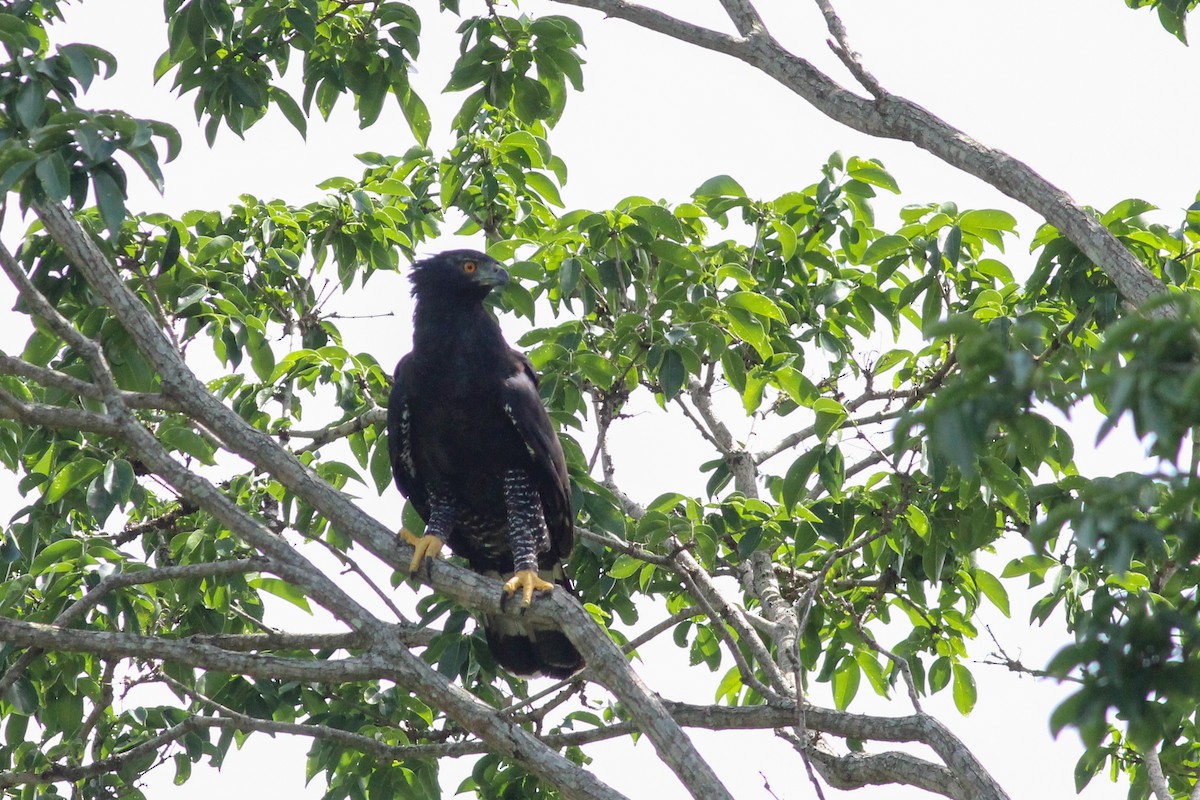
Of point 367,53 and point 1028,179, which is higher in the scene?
point 367,53

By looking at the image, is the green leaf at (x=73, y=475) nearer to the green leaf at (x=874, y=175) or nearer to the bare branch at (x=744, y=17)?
the bare branch at (x=744, y=17)

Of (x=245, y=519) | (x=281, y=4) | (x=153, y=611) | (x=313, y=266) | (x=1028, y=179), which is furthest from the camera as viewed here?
(x=313, y=266)

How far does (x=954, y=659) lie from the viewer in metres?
6.61

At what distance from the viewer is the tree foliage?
191 inches

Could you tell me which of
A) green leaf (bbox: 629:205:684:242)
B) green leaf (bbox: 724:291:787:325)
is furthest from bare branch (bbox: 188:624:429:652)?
green leaf (bbox: 629:205:684:242)

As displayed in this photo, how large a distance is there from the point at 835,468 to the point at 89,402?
3.37 m

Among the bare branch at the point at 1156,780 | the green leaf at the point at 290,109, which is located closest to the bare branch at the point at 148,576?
the green leaf at the point at 290,109

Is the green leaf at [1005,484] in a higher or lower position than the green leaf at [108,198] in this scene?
lower

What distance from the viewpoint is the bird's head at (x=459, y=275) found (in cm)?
663

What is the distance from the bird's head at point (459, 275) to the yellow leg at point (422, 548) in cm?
137

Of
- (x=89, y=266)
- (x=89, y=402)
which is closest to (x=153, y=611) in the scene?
(x=89, y=402)

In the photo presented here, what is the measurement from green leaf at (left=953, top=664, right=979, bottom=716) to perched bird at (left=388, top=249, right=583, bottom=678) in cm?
201

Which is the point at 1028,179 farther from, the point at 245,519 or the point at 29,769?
the point at 29,769

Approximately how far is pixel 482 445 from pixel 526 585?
117 cm
